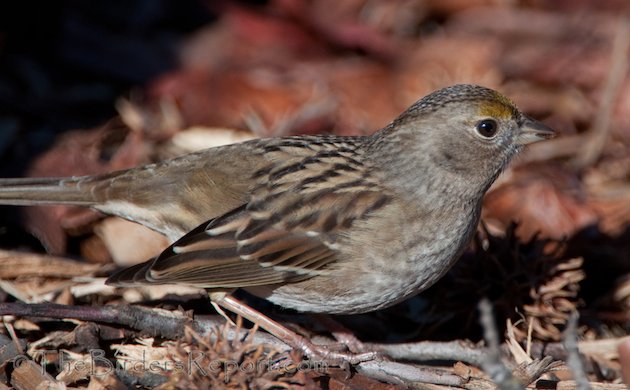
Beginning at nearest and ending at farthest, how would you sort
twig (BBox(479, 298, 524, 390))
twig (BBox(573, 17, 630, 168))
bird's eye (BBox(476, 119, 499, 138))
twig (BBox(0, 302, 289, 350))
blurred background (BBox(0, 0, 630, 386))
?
twig (BBox(479, 298, 524, 390)), twig (BBox(0, 302, 289, 350)), bird's eye (BBox(476, 119, 499, 138)), blurred background (BBox(0, 0, 630, 386)), twig (BBox(573, 17, 630, 168))

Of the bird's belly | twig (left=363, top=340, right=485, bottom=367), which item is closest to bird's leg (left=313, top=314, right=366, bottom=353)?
twig (left=363, top=340, right=485, bottom=367)

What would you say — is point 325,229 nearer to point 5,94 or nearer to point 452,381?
point 452,381

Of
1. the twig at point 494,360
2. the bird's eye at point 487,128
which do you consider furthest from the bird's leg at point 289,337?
the twig at point 494,360

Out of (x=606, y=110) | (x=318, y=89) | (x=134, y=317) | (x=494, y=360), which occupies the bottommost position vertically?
(x=494, y=360)

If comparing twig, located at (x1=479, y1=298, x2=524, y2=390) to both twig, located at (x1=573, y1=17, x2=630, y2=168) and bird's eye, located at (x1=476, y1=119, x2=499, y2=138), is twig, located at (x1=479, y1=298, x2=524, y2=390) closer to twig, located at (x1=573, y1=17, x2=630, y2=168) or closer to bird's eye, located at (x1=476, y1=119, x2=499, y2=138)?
bird's eye, located at (x1=476, y1=119, x2=499, y2=138)

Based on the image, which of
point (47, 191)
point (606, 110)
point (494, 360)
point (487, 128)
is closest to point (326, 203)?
point (487, 128)

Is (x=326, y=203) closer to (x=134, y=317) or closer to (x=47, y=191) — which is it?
(x=134, y=317)
